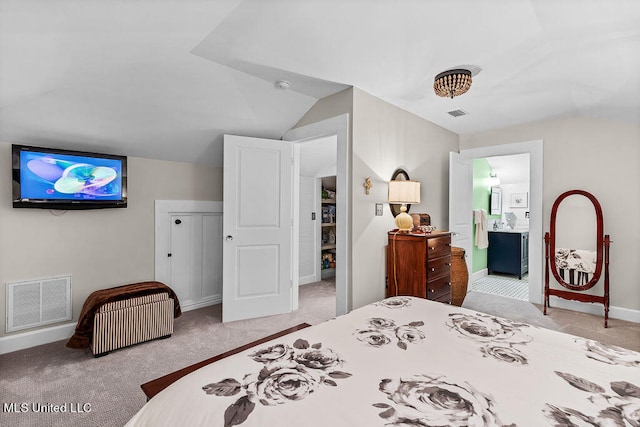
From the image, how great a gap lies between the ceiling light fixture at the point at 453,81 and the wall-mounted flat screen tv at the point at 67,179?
10.1ft

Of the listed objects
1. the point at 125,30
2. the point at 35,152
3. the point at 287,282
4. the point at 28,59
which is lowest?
the point at 287,282

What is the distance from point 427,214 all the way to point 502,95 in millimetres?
1550

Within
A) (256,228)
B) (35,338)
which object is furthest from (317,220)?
(35,338)

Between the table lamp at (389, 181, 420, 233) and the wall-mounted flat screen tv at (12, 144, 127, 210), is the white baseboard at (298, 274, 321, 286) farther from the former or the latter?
the wall-mounted flat screen tv at (12, 144, 127, 210)

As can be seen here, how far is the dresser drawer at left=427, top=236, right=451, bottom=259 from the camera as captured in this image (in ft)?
10.1

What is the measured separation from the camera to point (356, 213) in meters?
2.97

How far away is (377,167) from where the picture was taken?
321 cm

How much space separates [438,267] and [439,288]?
0.22m

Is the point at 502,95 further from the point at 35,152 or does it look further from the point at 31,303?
the point at 31,303

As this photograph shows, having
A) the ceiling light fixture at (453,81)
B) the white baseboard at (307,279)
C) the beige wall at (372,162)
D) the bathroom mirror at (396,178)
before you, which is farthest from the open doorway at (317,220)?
the ceiling light fixture at (453,81)

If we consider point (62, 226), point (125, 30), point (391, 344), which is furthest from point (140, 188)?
point (391, 344)

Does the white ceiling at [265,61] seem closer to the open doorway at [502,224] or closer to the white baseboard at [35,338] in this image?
the white baseboard at [35,338]

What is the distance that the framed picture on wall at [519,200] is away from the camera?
603 cm

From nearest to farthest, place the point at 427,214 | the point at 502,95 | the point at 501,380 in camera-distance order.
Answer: the point at 501,380 < the point at 502,95 < the point at 427,214
